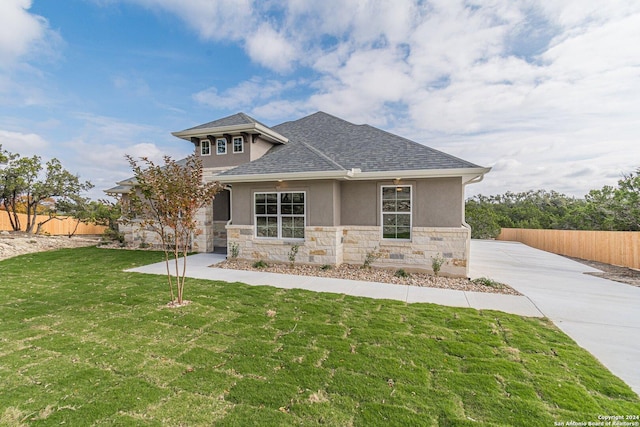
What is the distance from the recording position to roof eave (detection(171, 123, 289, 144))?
36.4 ft

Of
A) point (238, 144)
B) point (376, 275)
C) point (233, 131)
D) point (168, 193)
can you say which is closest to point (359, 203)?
point (376, 275)

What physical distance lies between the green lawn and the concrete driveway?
1.09 feet

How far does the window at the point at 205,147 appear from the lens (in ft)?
40.2

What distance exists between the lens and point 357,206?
29.7ft

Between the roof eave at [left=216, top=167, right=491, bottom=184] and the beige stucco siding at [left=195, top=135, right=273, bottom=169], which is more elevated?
the beige stucco siding at [left=195, top=135, right=273, bottom=169]

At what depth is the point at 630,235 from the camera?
10.1m

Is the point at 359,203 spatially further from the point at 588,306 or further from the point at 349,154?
the point at 588,306

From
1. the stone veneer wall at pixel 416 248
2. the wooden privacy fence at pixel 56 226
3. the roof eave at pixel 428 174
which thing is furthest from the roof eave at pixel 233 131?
the wooden privacy fence at pixel 56 226

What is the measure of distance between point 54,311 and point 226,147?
8551 mm

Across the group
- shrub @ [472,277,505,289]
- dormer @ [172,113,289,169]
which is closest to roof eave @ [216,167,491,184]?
dormer @ [172,113,289,169]

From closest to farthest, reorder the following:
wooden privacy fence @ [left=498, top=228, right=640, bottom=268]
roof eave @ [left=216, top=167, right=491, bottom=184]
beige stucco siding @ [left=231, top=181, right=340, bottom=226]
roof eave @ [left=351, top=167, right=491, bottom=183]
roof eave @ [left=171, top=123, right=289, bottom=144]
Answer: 1. roof eave @ [left=351, top=167, right=491, bottom=183]
2. roof eave @ [left=216, top=167, right=491, bottom=184]
3. beige stucco siding @ [left=231, top=181, right=340, bottom=226]
4. wooden privacy fence @ [left=498, top=228, right=640, bottom=268]
5. roof eave @ [left=171, top=123, right=289, bottom=144]

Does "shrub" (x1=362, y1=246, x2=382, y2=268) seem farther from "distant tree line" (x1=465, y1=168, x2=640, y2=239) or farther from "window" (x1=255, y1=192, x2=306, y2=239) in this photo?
"distant tree line" (x1=465, y1=168, x2=640, y2=239)

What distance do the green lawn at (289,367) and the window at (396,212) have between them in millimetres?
3592

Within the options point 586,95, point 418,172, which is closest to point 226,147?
point 418,172
